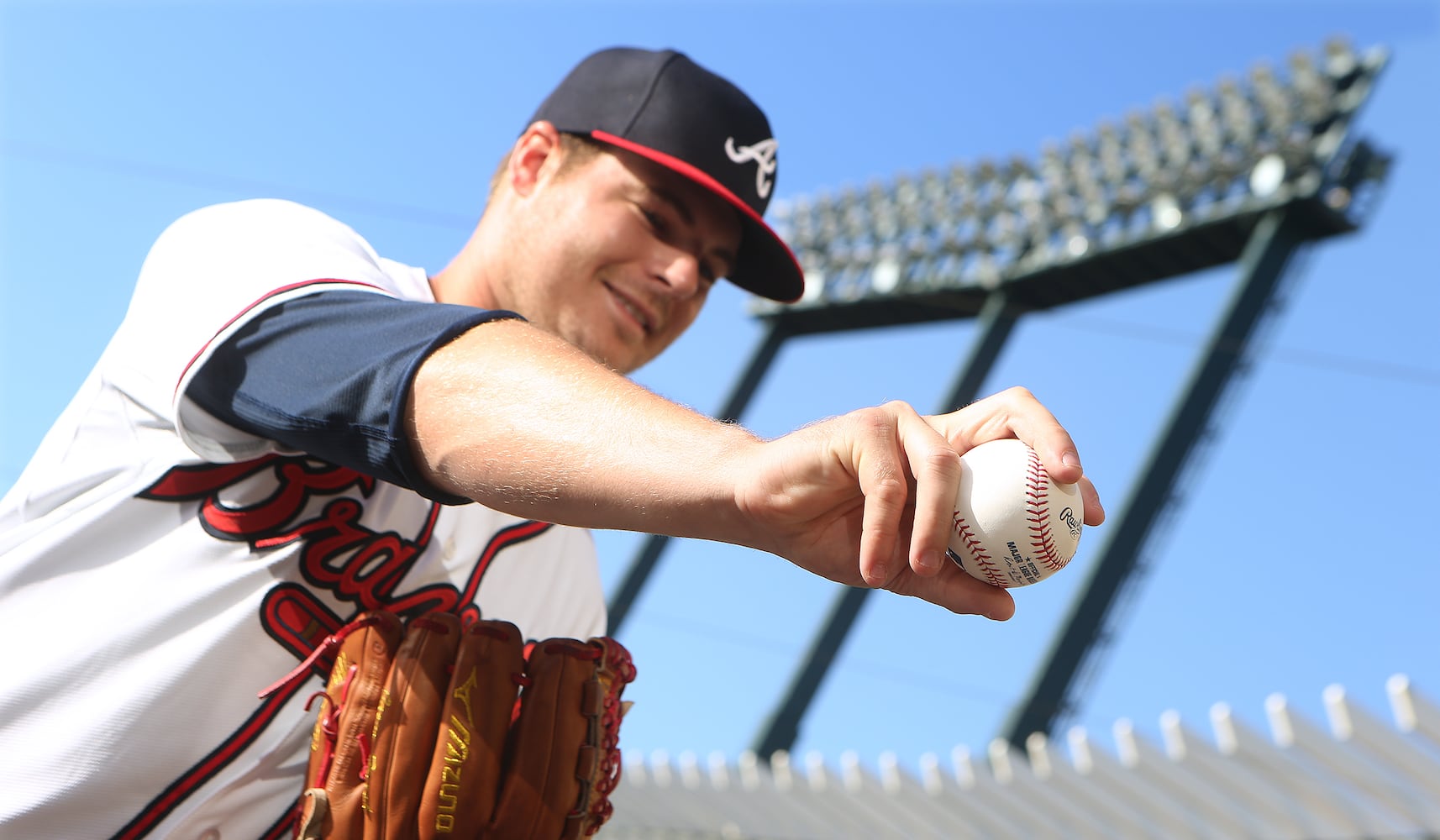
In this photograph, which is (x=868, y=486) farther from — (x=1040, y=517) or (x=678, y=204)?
Result: (x=678, y=204)

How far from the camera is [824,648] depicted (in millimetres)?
11930

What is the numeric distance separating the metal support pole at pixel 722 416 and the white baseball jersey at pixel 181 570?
11.8 metres

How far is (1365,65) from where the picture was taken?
11539 mm

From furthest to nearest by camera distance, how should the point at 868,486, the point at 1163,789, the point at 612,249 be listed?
the point at 1163,789, the point at 612,249, the point at 868,486

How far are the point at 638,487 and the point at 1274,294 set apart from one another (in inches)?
408

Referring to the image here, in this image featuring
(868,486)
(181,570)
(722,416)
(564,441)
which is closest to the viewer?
(868,486)

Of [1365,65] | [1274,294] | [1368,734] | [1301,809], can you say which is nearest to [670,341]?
[1368,734]

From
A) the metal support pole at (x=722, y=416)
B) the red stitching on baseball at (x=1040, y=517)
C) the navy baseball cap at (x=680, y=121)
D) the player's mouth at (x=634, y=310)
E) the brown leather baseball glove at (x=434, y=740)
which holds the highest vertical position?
the navy baseball cap at (x=680, y=121)

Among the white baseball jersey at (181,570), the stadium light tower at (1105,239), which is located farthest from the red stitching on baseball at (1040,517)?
the stadium light tower at (1105,239)

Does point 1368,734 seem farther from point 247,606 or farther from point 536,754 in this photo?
point 247,606

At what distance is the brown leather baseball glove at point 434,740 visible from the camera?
4.67 ft

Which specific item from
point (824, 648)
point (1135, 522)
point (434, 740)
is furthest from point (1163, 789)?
point (824, 648)

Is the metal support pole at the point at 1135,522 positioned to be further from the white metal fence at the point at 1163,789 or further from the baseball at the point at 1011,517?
the baseball at the point at 1011,517

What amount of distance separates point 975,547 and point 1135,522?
8920 mm
